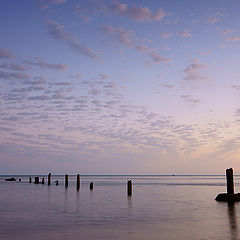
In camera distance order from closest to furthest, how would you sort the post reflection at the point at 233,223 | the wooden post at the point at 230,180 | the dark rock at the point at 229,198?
1. the post reflection at the point at 233,223
2. the wooden post at the point at 230,180
3. the dark rock at the point at 229,198

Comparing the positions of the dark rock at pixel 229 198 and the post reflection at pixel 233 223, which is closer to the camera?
the post reflection at pixel 233 223

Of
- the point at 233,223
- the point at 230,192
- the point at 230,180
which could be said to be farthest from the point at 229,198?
the point at 233,223

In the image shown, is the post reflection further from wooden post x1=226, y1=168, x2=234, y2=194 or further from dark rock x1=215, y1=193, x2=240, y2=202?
dark rock x1=215, y1=193, x2=240, y2=202

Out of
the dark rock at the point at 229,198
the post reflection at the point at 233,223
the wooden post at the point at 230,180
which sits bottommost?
the post reflection at the point at 233,223

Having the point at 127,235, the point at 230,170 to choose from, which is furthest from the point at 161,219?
the point at 230,170

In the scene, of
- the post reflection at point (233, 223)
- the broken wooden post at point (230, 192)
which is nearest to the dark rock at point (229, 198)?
the broken wooden post at point (230, 192)

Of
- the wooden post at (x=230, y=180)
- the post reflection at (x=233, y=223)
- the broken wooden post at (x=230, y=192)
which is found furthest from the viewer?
the broken wooden post at (x=230, y=192)

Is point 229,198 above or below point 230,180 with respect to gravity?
below

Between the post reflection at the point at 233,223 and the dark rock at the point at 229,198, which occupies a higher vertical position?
the dark rock at the point at 229,198

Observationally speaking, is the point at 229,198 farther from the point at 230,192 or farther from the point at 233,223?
the point at 233,223

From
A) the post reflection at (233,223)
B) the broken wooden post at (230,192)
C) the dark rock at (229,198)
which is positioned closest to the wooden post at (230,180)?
the broken wooden post at (230,192)

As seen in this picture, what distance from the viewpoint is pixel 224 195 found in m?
35.5

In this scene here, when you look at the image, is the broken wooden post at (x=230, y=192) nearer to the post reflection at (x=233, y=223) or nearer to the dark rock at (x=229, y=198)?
the dark rock at (x=229, y=198)

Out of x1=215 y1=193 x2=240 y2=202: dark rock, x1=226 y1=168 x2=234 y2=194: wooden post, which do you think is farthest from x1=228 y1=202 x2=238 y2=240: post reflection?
x1=215 y1=193 x2=240 y2=202: dark rock
